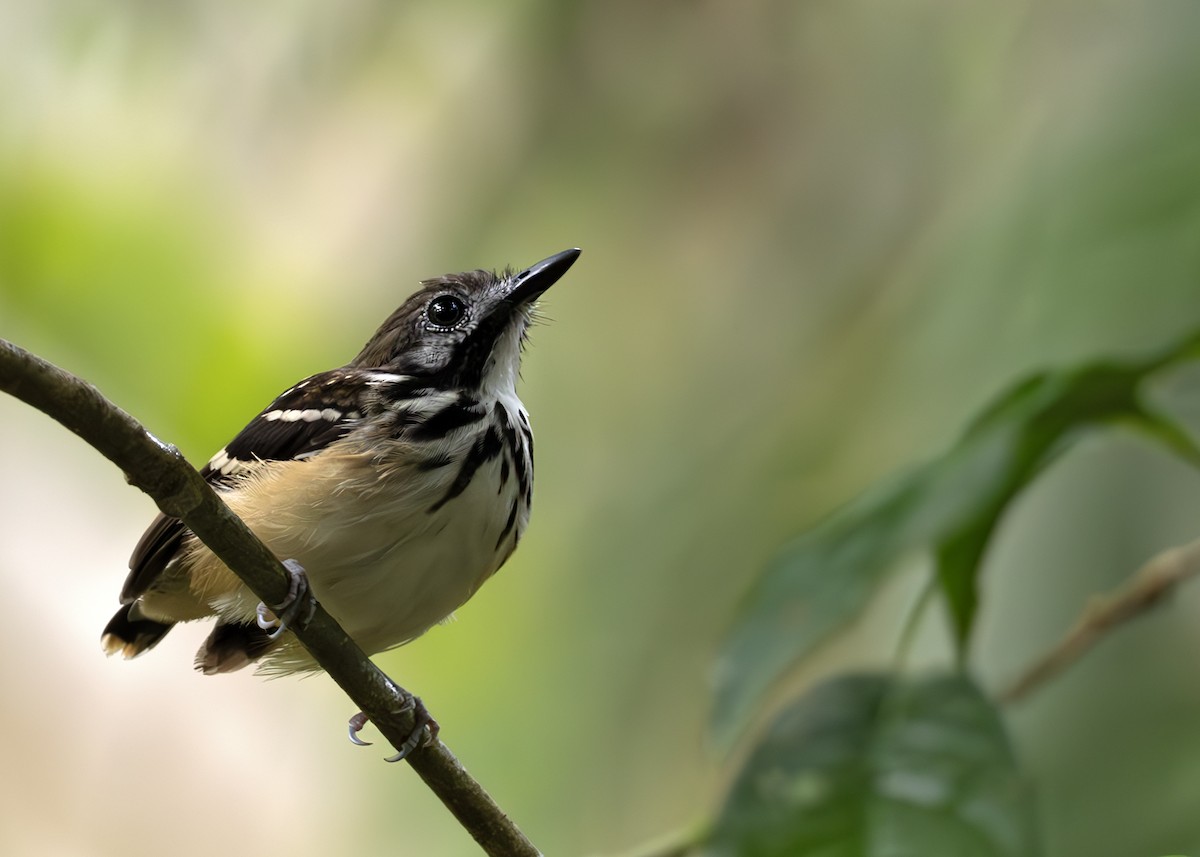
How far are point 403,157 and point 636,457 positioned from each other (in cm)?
118

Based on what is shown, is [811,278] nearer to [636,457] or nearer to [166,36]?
[636,457]

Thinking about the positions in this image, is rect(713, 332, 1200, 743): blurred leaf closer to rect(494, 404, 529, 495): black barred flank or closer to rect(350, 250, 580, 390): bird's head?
rect(494, 404, 529, 495): black barred flank

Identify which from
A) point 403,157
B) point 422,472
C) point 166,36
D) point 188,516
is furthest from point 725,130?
point 188,516

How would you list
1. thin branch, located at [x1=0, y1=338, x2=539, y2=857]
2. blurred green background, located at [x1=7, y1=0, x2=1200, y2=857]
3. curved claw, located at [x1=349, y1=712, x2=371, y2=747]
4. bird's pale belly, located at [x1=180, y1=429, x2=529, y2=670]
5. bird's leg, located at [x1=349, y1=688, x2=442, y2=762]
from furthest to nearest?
blurred green background, located at [x1=7, y1=0, x2=1200, y2=857], curved claw, located at [x1=349, y1=712, x2=371, y2=747], bird's pale belly, located at [x1=180, y1=429, x2=529, y2=670], bird's leg, located at [x1=349, y1=688, x2=442, y2=762], thin branch, located at [x1=0, y1=338, x2=539, y2=857]

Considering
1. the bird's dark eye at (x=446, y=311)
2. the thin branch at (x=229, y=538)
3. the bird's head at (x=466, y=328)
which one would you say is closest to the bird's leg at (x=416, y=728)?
the thin branch at (x=229, y=538)

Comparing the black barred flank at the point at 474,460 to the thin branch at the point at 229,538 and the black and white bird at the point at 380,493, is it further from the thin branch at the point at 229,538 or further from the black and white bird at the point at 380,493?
the thin branch at the point at 229,538

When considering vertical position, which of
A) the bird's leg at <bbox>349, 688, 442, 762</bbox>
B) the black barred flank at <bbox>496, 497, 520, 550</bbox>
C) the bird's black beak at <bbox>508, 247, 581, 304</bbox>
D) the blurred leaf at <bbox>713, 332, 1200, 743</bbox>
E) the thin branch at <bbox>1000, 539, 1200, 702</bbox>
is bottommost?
the thin branch at <bbox>1000, 539, 1200, 702</bbox>

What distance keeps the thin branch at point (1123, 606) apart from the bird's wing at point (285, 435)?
133cm

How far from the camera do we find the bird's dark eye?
2924 millimetres

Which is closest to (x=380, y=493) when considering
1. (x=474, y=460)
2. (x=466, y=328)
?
(x=474, y=460)

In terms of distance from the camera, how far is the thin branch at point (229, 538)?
147 centimetres

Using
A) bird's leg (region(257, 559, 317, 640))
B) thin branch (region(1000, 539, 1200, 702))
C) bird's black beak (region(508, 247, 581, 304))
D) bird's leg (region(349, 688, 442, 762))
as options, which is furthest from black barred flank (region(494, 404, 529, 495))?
thin branch (region(1000, 539, 1200, 702))

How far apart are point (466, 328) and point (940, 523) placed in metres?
1.27

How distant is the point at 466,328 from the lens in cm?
288
